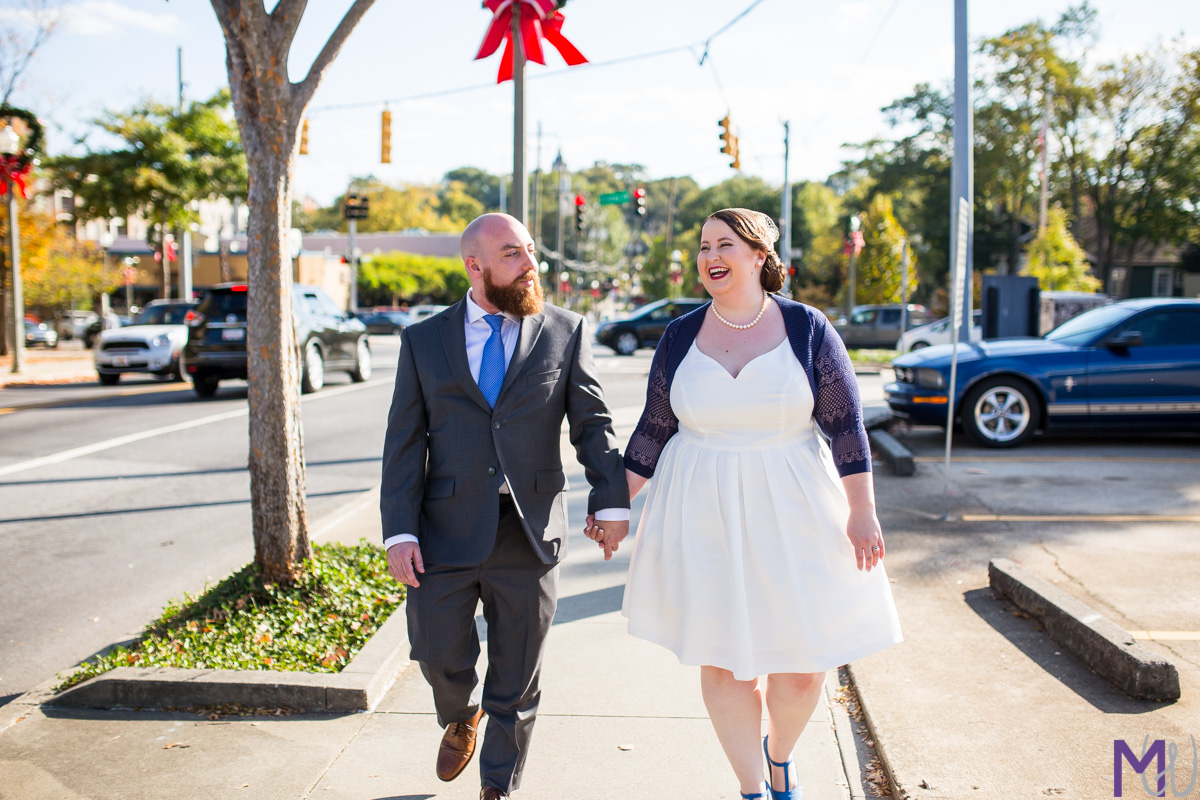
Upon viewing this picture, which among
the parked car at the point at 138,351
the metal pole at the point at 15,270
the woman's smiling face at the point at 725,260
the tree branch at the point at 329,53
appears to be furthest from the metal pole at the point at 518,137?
the metal pole at the point at 15,270

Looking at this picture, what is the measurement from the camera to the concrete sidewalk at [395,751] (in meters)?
3.20

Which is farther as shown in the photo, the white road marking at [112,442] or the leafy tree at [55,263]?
the leafy tree at [55,263]

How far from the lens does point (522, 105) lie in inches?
353

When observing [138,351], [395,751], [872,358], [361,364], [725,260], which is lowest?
[395,751]

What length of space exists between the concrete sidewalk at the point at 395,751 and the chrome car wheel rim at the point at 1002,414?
656 centimetres

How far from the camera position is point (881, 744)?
3.37 meters

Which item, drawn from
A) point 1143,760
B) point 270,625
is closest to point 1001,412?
point 1143,760

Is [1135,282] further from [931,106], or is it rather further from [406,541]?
[406,541]

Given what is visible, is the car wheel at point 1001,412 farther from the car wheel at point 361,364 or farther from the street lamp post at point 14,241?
the street lamp post at point 14,241

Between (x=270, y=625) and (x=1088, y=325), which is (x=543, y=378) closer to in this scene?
(x=270, y=625)

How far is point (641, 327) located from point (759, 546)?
89.2ft

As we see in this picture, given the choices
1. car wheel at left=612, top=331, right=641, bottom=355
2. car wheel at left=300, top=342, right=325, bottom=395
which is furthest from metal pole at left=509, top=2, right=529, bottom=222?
car wheel at left=612, top=331, right=641, bottom=355

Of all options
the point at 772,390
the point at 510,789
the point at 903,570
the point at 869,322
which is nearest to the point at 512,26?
the point at 903,570

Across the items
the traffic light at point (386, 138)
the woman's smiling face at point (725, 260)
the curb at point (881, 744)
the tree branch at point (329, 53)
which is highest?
the traffic light at point (386, 138)
